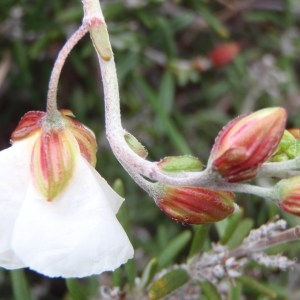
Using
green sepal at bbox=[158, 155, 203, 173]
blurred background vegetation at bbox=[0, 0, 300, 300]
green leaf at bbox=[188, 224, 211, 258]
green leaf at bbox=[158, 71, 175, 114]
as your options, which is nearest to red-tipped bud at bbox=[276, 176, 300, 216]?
green sepal at bbox=[158, 155, 203, 173]

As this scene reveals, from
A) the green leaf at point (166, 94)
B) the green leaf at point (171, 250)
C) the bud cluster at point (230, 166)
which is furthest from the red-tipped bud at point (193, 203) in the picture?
the green leaf at point (166, 94)

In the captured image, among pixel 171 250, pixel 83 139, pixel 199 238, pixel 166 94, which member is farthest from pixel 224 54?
pixel 83 139

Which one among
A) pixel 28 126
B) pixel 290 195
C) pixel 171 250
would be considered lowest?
pixel 171 250

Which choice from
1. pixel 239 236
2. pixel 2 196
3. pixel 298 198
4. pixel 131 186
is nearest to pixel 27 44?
pixel 131 186

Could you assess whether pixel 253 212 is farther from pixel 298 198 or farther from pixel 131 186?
pixel 298 198

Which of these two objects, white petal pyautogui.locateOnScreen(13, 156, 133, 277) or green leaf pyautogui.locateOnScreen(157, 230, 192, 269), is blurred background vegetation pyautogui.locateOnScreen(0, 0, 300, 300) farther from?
white petal pyautogui.locateOnScreen(13, 156, 133, 277)

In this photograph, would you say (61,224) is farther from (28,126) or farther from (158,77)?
(158,77)
